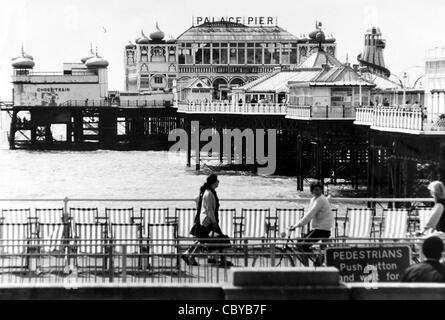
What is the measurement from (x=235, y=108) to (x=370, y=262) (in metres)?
64.5

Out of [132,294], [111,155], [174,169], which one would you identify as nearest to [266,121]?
[174,169]

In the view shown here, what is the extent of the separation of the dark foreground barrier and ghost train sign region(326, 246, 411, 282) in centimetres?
180

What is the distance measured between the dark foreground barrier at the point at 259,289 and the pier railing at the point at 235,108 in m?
59.6

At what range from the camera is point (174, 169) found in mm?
81812

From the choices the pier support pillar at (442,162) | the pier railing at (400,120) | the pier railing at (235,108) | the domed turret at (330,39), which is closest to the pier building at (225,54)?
the domed turret at (330,39)

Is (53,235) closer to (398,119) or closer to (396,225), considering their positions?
(396,225)

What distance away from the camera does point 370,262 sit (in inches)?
577

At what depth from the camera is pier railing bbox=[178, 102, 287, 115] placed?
7388cm

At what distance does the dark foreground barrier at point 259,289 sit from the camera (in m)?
12.5

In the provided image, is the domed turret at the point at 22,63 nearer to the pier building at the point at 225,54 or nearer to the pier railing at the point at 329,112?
the pier building at the point at 225,54

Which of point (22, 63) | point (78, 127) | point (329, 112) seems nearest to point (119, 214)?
point (329, 112)

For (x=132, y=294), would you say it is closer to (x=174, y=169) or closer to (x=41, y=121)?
(x=174, y=169)

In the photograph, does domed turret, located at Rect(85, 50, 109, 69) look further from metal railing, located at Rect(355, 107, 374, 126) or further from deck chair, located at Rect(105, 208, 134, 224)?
deck chair, located at Rect(105, 208, 134, 224)

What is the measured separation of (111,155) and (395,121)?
58009mm
